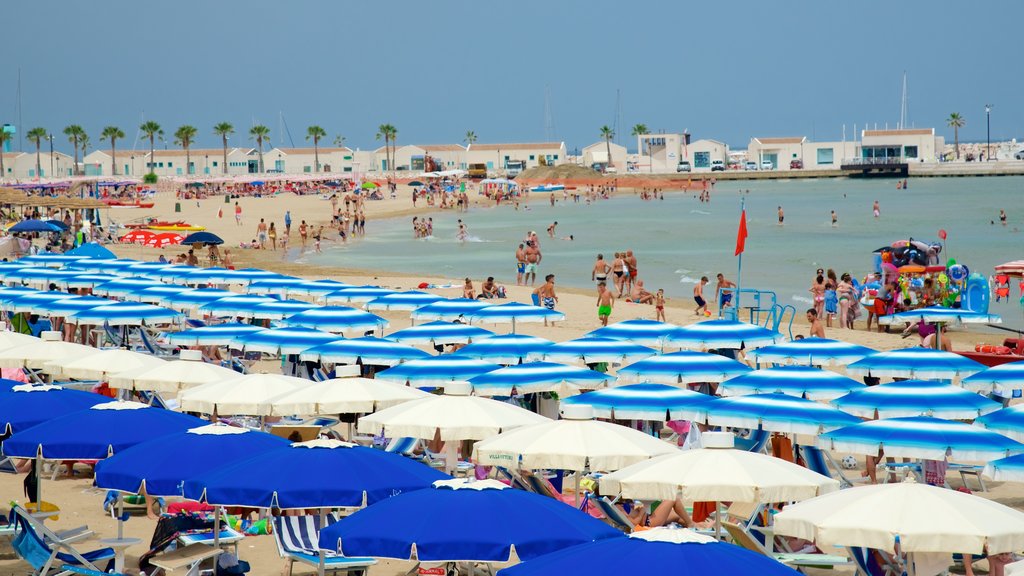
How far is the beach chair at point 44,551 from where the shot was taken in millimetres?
7727

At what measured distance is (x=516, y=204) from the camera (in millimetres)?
84875

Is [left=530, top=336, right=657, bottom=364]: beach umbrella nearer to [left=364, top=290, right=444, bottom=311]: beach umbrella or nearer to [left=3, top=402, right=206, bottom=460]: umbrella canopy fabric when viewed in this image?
[left=364, top=290, right=444, bottom=311]: beach umbrella

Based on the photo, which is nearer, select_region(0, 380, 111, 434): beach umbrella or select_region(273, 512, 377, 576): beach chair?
select_region(273, 512, 377, 576): beach chair

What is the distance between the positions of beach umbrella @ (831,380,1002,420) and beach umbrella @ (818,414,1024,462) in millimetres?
1526

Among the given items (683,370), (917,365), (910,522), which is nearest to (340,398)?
(683,370)

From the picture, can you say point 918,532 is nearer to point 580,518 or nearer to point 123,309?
point 580,518

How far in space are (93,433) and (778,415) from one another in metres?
5.18

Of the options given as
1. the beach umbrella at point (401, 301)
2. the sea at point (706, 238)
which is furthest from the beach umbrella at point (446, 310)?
the sea at point (706, 238)

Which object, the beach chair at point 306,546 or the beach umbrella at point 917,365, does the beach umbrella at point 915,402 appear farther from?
the beach chair at point 306,546

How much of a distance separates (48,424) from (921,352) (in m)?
8.89

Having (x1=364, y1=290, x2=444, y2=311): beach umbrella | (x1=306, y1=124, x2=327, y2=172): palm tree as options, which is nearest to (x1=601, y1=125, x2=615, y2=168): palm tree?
(x1=306, y1=124, x2=327, y2=172): palm tree

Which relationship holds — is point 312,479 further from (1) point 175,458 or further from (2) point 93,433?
(2) point 93,433

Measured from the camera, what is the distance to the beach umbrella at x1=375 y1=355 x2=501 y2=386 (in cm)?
1239

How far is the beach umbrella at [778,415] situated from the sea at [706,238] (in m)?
17.5
